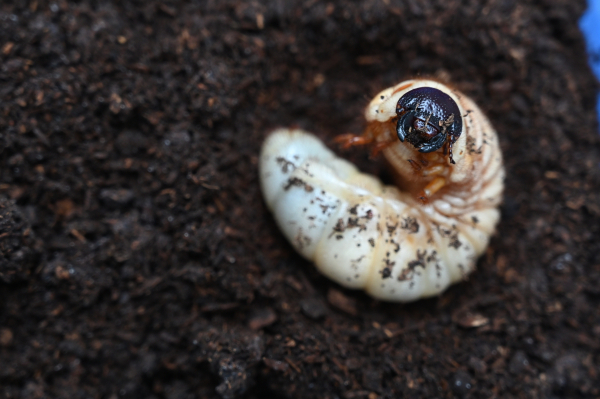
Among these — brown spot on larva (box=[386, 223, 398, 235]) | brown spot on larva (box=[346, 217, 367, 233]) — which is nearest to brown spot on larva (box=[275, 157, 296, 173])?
brown spot on larva (box=[346, 217, 367, 233])

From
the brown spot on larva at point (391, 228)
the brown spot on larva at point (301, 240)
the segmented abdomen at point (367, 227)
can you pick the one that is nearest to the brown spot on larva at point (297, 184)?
the segmented abdomen at point (367, 227)

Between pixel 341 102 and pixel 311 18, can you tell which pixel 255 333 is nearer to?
pixel 341 102

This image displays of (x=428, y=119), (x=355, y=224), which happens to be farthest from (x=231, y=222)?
(x=428, y=119)

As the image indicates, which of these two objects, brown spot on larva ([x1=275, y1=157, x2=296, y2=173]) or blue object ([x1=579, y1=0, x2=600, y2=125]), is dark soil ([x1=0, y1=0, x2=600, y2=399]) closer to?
blue object ([x1=579, y1=0, x2=600, y2=125])

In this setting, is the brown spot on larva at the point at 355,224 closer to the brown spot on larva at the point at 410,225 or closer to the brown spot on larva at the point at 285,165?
the brown spot on larva at the point at 410,225

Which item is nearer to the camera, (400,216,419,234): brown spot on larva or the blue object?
(400,216,419,234): brown spot on larva

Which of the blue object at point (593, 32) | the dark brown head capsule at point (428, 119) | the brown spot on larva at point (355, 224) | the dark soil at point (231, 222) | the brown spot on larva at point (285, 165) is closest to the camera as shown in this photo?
the dark brown head capsule at point (428, 119)
